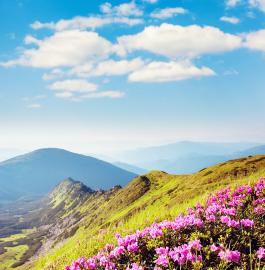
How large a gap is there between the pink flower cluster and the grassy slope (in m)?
2.45

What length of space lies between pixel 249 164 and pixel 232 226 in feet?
273

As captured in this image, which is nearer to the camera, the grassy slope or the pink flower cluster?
the pink flower cluster

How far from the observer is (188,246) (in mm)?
7789

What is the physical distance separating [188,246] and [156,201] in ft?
351

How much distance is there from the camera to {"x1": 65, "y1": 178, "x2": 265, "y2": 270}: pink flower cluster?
299 inches

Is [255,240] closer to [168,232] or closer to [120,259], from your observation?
[168,232]

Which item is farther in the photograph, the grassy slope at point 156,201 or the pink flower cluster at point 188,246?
the grassy slope at point 156,201

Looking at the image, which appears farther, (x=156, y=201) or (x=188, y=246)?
(x=156, y=201)

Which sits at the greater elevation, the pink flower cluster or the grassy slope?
the pink flower cluster

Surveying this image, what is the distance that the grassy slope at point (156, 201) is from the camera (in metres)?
12.3

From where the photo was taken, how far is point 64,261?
11375mm

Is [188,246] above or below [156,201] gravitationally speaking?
above

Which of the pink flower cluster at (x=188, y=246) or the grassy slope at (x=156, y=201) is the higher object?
the pink flower cluster at (x=188, y=246)

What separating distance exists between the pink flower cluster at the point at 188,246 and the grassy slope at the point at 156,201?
96.4 inches
